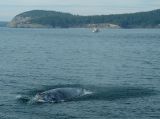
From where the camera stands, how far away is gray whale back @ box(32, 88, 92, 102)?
160 feet

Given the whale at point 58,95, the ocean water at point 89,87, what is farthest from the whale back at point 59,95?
the ocean water at point 89,87

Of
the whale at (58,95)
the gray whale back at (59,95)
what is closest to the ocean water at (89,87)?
the whale at (58,95)

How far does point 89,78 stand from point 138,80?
720cm

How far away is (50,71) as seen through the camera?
73.3 meters

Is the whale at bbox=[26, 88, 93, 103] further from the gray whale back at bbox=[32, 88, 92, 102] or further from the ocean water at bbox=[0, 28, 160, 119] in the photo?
the ocean water at bbox=[0, 28, 160, 119]

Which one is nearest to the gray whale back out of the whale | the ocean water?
the whale

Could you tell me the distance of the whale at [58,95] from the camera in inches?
1913

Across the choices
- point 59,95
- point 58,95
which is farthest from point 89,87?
point 58,95

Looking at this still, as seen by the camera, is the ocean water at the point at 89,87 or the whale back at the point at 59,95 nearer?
the ocean water at the point at 89,87

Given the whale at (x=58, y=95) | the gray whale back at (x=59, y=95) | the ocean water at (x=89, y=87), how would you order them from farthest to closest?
1. the gray whale back at (x=59, y=95)
2. the whale at (x=58, y=95)
3. the ocean water at (x=89, y=87)

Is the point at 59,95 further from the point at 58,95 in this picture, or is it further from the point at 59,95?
the point at 58,95

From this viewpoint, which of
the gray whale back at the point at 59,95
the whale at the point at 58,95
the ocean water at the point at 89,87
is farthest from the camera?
the gray whale back at the point at 59,95

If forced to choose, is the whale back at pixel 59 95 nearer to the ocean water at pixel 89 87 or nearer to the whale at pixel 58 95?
the whale at pixel 58 95

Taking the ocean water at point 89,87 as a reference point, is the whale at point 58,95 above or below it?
above
